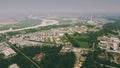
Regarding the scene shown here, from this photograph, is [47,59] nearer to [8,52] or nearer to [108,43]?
[8,52]

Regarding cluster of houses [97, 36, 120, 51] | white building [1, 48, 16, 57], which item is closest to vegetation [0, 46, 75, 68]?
white building [1, 48, 16, 57]

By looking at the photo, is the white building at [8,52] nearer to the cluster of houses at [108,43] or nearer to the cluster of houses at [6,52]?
the cluster of houses at [6,52]

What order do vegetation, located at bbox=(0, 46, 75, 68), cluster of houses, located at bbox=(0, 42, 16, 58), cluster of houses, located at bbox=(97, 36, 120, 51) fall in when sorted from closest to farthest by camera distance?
vegetation, located at bbox=(0, 46, 75, 68) < cluster of houses, located at bbox=(0, 42, 16, 58) < cluster of houses, located at bbox=(97, 36, 120, 51)

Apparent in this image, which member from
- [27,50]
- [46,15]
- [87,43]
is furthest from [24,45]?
[46,15]


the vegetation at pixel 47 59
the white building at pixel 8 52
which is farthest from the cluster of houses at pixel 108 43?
the white building at pixel 8 52

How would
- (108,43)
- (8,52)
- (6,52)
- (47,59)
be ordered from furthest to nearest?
(108,43)
(6,52)
(8,52)
(47,59)

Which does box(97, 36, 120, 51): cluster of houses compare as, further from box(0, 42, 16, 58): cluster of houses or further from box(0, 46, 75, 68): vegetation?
box(0, 42, 16, 58): cluster of houses

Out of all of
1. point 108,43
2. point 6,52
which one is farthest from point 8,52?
point 108,43

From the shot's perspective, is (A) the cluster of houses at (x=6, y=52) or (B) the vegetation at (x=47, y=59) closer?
(B) the vegetation at (x=47, y=59)

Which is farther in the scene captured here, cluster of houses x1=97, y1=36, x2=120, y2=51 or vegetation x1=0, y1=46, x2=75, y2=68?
cluster of houses x1=97, y1=36, x2=120, y2=51

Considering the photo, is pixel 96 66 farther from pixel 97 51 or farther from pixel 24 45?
pixel 24 45

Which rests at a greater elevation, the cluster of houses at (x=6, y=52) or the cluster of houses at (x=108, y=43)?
the cluster of houses at (x=6, y=52)
